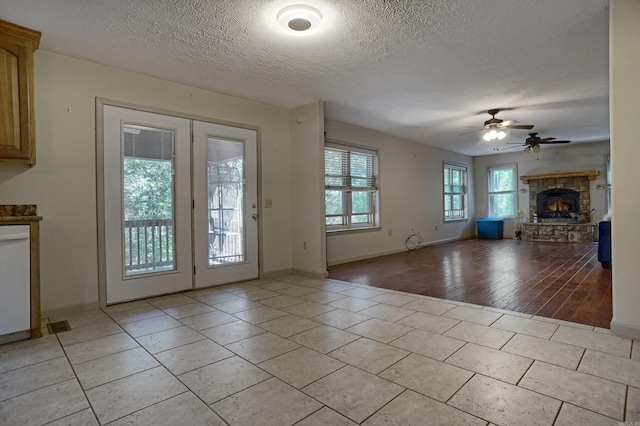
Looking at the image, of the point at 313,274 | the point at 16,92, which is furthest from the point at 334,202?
the point at 16,92

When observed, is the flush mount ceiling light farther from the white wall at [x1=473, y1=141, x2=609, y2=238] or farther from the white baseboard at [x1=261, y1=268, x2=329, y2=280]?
the white wall at [x1=473, y1=141, x2=609, y2=238]

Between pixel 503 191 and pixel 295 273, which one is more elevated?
pixel 503 191

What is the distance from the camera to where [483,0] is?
2.45m

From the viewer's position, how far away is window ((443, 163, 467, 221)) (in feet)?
30.1

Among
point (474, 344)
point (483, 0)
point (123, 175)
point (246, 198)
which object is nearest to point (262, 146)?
point (246, 198)

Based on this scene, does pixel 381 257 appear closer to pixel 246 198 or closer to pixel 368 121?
pixel 368 121

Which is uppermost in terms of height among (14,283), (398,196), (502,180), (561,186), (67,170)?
(502,180)

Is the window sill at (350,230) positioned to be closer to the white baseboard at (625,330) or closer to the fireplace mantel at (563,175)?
the white baseboard at (625,330)

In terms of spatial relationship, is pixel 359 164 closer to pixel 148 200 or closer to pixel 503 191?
pixel 148 200

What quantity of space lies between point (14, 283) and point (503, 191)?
10.7 meters

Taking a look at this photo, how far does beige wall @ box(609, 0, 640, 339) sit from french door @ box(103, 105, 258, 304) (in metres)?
3.72

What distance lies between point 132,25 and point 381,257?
5275 millimetres

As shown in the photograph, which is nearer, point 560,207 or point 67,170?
point 67,170

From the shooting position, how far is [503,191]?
32.7 ft
